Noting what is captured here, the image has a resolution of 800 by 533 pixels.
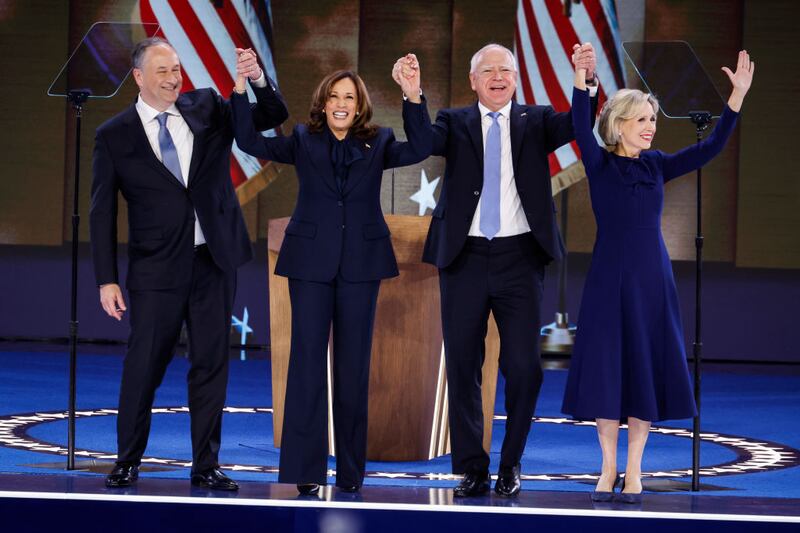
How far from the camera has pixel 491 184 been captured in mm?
4156

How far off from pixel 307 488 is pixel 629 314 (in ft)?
3.99

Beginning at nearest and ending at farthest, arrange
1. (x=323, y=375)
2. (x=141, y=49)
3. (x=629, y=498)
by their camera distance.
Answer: (x=629, y=498) → (x=323, y=375) → (x=141, y=49)

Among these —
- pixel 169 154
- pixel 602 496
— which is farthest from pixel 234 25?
pixel 602 496

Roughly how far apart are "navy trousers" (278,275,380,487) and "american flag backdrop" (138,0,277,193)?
5.97 metres

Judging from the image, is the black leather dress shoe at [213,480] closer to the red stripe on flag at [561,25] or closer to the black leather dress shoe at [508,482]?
the black leather dress shoe at [508,482]

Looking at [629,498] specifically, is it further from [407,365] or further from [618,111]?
[407,365]

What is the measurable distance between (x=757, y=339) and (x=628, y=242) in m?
6.54

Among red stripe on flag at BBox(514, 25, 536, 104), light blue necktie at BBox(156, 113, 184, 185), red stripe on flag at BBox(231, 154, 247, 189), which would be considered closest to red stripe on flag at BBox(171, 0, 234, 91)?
red stripe on flag at BBox(231, 154, 247, 189)

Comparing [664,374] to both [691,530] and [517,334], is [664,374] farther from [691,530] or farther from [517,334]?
[691,530]

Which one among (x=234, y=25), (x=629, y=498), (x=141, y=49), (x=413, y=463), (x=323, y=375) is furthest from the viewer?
(x=234, y=25)

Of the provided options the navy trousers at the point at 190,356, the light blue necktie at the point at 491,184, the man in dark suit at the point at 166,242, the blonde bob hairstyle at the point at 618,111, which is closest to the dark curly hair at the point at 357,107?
the man in dark suit at the point at 166,242

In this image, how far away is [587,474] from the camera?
17.2 feet

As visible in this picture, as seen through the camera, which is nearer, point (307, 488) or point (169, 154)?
point (307, 488)

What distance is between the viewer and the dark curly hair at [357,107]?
13.2 ft
